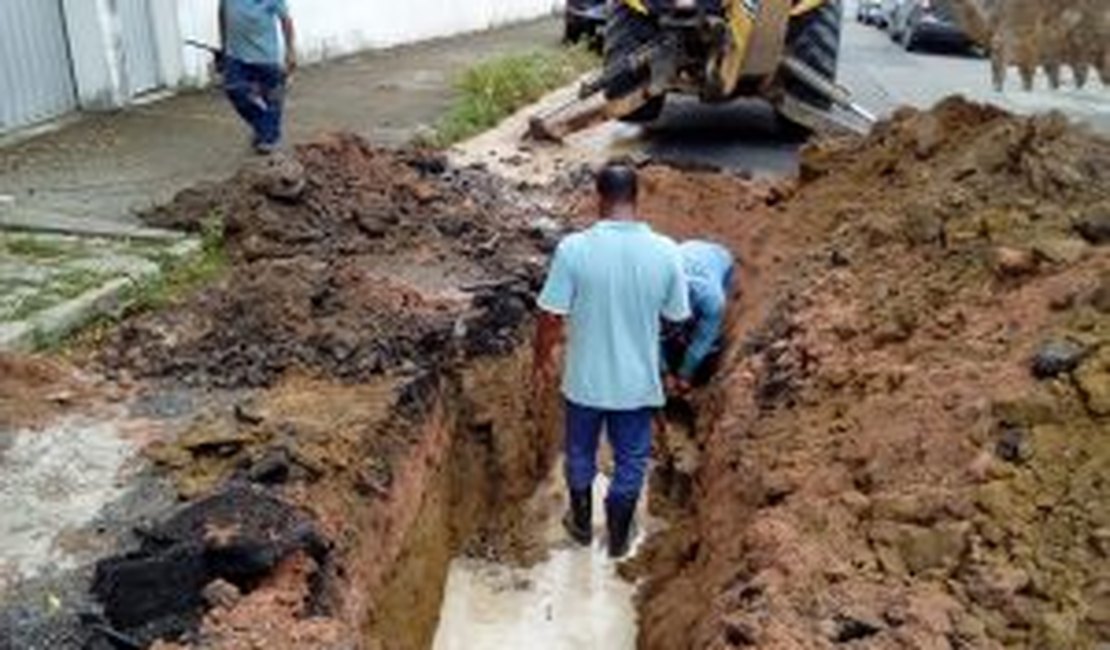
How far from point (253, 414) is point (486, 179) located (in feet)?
15.8

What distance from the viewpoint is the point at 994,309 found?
5918 mm

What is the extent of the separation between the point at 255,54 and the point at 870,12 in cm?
2437

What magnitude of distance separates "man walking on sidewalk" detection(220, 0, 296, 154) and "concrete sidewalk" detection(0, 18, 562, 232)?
49cm

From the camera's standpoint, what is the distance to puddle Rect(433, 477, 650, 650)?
19.5 ft

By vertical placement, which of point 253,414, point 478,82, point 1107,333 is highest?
point 1107,333

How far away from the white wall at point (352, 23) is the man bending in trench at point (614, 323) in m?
8.48

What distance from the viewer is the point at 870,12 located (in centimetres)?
3188

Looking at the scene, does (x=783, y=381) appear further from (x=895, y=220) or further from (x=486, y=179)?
(x=486, y=179)

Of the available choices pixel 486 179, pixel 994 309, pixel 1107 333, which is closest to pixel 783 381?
pixel 994 309

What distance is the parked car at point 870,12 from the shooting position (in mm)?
30578

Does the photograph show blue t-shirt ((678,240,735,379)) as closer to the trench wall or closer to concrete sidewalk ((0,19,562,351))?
the trench wall

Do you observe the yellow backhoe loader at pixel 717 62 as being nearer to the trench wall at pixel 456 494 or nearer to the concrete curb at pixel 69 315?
the trench wall at pixel 456 494

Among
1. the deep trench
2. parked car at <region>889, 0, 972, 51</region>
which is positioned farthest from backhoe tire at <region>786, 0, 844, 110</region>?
parked car at <region>889, 0, 972, 51</region>

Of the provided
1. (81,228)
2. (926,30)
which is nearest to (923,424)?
(81,228)
